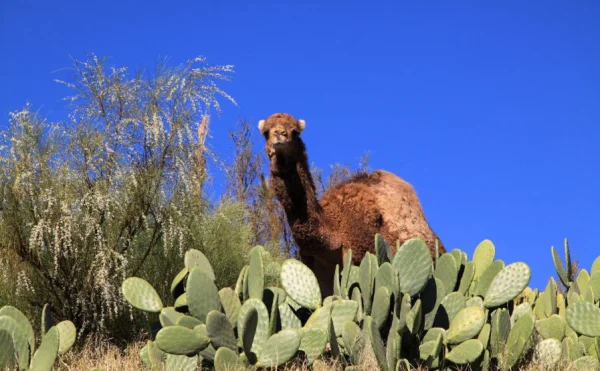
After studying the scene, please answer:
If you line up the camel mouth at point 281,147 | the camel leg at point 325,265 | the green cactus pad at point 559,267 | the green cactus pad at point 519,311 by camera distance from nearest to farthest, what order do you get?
1. the green cactus pad at point 519,311
2. the green cactus pad at point 559,267
3. the camel mouth at point 281,147
4. the camel leg at point 325,265

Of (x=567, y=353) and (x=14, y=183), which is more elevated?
(x=14, y=183)

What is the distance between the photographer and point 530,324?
20.1 ft

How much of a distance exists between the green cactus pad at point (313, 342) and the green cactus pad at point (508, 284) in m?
1.59

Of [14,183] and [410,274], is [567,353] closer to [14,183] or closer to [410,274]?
[410,274]

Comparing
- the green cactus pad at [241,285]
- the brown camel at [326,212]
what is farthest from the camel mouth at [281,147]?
the green cactus pad at [241,285]

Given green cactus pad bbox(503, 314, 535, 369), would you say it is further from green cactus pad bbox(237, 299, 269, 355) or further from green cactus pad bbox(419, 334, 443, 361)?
green cactus pad bbox(237, 299, 269, 355)

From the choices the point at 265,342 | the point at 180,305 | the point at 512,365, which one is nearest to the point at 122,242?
the point at 180,305

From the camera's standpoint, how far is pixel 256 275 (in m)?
6.13

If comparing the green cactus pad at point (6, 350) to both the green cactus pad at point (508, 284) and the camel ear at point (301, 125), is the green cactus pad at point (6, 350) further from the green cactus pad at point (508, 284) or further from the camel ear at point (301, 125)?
the camel ear at point (301, 125)

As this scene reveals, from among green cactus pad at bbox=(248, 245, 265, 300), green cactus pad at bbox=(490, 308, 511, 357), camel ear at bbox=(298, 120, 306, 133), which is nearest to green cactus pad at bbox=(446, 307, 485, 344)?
green cactus pad at bbox=(490, 308, 511, 357)

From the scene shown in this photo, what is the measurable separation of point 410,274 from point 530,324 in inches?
46.0

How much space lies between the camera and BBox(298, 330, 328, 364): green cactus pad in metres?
5.84

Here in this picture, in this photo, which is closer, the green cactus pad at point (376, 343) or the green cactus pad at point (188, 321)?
the green cactus pad at point (376, 343)

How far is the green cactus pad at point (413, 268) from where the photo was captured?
584 cm
